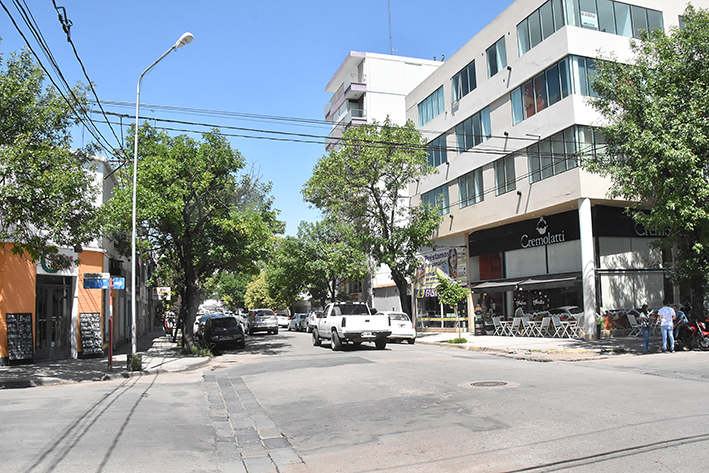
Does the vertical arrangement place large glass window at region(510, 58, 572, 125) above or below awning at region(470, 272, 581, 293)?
above

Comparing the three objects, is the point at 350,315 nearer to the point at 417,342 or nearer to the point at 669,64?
the point at 417,342

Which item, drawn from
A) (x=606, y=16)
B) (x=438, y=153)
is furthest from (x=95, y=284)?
(x=438, y=153)

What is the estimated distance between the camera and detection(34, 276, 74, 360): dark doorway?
59.9ft

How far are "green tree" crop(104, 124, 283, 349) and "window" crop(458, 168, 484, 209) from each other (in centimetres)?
1316

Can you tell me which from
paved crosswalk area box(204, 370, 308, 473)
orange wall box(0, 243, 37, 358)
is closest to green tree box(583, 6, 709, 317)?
paved crosswalk area box(204, 370, 308, 473)

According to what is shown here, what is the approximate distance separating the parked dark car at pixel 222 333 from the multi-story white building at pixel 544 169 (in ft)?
44.1

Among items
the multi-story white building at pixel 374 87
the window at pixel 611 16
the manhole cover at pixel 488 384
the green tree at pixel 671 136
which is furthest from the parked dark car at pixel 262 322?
the manhole cover at pixel 488 384

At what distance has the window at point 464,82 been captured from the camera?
104 ft

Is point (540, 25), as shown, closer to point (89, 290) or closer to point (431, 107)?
point (431, 107)

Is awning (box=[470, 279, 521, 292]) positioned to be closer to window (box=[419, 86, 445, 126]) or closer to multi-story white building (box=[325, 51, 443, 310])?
window (box=[419, 86, 445, 126])

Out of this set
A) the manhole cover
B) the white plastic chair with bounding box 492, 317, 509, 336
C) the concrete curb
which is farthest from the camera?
the white plastic chair with bounding box 492, 317, 509, 336

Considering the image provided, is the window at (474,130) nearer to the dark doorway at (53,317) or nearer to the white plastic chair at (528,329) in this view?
the white plastic chair at (528,329)

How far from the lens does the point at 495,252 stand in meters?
30.5

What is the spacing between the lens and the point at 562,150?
2428 cm
